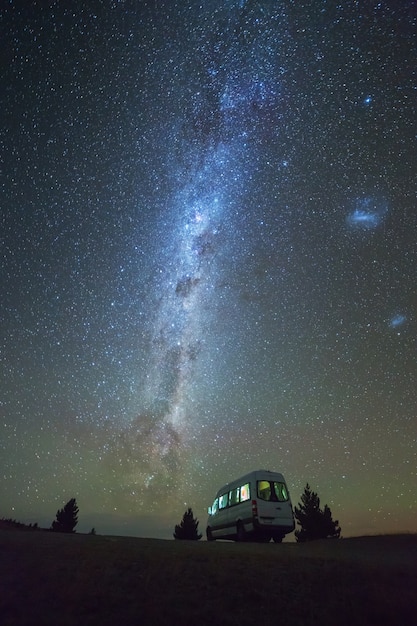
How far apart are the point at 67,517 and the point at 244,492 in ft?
117

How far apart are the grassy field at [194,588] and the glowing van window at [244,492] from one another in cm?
622

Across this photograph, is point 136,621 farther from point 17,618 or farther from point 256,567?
point 256,567

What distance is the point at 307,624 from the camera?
19.5 feet

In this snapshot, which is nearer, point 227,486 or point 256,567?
point 256,567

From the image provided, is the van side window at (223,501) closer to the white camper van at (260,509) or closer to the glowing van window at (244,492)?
the white camper van at (260,509)

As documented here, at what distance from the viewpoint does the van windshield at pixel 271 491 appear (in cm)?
1542

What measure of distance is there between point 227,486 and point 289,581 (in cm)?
1147

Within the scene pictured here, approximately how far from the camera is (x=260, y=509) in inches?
595

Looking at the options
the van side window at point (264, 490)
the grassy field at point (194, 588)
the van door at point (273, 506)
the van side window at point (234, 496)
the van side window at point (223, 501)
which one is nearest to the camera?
the grassy field at point (194, 588)

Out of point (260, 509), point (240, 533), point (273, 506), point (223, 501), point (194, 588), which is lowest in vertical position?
point (194, 588)

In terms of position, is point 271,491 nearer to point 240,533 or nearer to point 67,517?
point 240,533

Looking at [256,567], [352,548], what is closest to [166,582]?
[256,567]

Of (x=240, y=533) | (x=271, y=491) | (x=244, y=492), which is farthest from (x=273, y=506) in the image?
(x=240, y=533)

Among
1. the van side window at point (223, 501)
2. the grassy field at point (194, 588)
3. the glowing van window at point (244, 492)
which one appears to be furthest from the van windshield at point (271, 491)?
the grassy field at point (194, 588)
